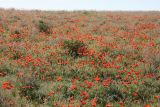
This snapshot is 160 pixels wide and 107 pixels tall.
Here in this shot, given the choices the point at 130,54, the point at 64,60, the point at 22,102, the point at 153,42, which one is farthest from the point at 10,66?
the point at 153,42

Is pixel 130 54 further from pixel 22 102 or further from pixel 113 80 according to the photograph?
pixel 22 102

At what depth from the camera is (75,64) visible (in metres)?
10.6

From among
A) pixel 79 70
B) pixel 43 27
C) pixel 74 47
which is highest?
pixel 43 27

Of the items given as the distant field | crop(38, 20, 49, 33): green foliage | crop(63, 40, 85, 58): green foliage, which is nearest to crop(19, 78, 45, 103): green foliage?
the distant field

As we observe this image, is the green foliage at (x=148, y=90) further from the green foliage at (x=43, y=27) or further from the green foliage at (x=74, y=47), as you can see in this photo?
the green foliage at (x=43, y=27)

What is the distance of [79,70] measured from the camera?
10.1 m

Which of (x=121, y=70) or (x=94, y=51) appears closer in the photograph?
(x=121, y=70)

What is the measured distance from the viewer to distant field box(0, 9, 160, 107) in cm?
794

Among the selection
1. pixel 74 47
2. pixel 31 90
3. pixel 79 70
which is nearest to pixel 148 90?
pixel 79 70

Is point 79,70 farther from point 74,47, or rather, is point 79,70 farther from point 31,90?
point 74,47

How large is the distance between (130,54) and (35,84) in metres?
4.79

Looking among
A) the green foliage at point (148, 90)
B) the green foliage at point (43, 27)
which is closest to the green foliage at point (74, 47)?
the green foliage at point (148, 90)

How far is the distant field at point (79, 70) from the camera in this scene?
7.94m

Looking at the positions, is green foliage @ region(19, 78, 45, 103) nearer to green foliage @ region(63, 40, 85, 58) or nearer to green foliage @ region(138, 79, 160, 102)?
green foliage @ region(138, 79, 160, 102)
